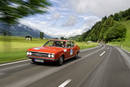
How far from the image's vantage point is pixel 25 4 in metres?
5.84

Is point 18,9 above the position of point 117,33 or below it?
below

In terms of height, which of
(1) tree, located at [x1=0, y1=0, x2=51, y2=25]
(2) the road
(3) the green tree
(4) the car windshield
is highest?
(3) the green tree

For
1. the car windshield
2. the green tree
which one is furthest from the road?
the green tree

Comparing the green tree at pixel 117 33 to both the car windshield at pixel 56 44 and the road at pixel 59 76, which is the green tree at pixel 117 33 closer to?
the car windshield at pixel 56 44

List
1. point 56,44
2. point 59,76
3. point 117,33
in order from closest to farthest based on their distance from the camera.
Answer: point 59,76 < point 56,44 < point 117,33

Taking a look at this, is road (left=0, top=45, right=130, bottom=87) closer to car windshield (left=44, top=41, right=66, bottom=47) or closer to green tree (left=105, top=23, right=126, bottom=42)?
car windshield (left=44, top=41, right=66, bottom=47)

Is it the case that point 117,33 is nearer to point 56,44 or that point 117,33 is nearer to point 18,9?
point 56,44

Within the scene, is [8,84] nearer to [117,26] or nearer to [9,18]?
[9,18]

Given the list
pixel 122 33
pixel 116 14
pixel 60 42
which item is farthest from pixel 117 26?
pixel 60 42

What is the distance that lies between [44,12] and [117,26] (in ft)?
366

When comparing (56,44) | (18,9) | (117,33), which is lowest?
(56,44)

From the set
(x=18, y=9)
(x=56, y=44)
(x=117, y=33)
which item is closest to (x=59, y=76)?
(x=18, y=9)

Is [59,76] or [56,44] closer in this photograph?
[59,76]

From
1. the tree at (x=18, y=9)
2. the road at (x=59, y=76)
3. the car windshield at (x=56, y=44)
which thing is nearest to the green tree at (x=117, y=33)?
the car windshield at (x=56, y=44)
